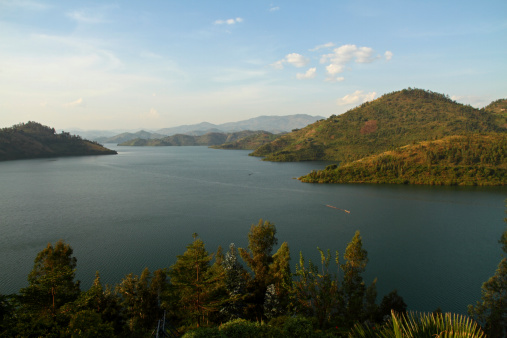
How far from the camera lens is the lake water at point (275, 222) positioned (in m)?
29.8

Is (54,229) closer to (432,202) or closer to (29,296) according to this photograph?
(29,296)

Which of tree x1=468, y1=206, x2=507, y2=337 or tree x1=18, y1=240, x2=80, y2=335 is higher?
tree x1=18, y1=240, x2=80, y2=335

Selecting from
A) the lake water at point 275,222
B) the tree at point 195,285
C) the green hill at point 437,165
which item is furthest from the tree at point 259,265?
the green hill at point 437,165

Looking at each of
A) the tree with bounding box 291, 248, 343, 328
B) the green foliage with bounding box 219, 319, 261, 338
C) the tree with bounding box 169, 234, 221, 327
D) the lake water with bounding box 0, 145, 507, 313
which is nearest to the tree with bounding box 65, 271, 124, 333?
the tree with bounding box 169, 234, 221, 327

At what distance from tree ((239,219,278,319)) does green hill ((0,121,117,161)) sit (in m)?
172

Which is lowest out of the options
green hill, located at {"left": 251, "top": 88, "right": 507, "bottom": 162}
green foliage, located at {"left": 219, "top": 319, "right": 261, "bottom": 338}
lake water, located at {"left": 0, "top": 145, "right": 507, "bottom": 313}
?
lake water, located at {"left": 0, "top": 145, "right": 507, "bottom": 313}

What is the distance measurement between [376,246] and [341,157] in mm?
112468

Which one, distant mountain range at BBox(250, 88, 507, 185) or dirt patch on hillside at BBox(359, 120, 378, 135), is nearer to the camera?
distant mountain range at BBox(250, 88, 507, 185)

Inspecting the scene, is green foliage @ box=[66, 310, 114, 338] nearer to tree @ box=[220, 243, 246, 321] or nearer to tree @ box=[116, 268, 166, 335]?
tree @ box=[116, 268, 166, 335]

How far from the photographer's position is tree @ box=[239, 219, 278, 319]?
21644mm

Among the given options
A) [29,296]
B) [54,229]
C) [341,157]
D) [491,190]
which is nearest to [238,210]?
[54,229]

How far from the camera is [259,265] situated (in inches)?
895

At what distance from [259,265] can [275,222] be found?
23.3 metres

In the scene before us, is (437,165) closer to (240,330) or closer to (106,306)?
(240,330)
